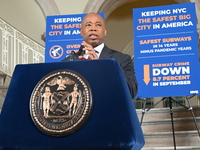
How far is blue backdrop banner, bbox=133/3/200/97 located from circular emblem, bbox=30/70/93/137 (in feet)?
11.4

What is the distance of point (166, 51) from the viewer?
516cm

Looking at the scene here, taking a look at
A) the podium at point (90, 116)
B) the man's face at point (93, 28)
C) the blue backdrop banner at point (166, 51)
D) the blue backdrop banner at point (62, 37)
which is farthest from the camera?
the blue backdrop banner at point (62, 37)

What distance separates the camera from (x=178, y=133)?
447 cm

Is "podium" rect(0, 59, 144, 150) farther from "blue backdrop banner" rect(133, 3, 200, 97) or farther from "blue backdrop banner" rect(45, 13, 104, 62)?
"blue backdrop banner" rect(45, 13, 104, 62)

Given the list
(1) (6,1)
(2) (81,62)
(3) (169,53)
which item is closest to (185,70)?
(3) (169,53)

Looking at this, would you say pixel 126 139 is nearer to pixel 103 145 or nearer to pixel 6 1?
pixel 103 145

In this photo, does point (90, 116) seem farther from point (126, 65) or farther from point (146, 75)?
point (146, 75)

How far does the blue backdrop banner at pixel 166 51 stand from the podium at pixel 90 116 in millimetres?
3443

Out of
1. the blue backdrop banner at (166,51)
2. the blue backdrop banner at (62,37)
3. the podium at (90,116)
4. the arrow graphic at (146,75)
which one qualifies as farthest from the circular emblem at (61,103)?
the blue backdrop banner at (62,37)

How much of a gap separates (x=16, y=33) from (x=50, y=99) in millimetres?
6420

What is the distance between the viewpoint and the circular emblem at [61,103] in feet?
4.46

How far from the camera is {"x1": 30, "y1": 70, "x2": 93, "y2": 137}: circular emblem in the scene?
53.6 inches

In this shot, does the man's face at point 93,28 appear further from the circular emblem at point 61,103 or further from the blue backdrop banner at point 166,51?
the blue backdrop banner at point 166,51

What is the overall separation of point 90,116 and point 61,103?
0.12 metres
